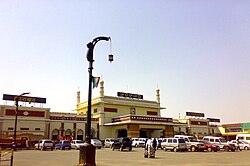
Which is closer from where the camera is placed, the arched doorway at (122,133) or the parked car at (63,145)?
the parked car at (63,145)

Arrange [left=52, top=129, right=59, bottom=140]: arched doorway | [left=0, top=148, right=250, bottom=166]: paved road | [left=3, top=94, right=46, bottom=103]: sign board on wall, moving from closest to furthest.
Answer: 1. [left=0, top=148, right=250, bottom=166]: paved road
2. [left=3, top=94, right=46, bottom=103]: sign board on wall
3. [left=52, top=129, right=59, bottom=140]: arched doorway

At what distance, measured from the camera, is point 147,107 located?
56094mm

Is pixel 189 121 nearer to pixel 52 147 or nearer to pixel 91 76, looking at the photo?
pixel 52 147

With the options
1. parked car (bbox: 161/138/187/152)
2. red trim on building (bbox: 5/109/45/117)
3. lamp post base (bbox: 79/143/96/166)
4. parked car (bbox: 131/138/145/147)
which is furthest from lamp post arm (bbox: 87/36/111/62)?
red trim on building (bbox: 5/109/45/117)

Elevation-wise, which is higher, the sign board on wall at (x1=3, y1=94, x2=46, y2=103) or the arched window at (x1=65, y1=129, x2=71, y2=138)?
the sign board on wall at (x1=3, y1=94, x2=46, y2=103)

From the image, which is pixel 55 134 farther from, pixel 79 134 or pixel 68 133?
pixel 79 134

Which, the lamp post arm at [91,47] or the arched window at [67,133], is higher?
the lamp post arm at [91,47]

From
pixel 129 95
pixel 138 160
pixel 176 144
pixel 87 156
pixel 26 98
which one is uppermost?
pixel 129 95

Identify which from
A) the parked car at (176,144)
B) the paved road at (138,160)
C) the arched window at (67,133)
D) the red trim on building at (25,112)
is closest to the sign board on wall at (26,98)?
the red trim on building at (25,112)

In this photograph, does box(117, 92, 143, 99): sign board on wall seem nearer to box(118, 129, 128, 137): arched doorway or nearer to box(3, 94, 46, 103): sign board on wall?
box(118, 129, 128, 137): arched doorway

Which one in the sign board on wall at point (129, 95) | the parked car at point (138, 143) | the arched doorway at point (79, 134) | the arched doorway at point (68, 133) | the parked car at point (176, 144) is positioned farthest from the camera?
the sign board on wall at point (129, 95)

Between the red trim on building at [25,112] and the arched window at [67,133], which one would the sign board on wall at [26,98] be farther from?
the arched window at [67,133]

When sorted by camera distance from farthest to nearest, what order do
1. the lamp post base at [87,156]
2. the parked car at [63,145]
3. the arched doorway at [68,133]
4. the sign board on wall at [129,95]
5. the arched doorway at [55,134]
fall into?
the sign board on wall at [129,95], the arched doorway at [68,133], the arched doorway at [55,134], the parked car at [63,145], the lamp post base at [87,156]

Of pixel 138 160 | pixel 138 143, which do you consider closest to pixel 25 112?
pixel 138 143
